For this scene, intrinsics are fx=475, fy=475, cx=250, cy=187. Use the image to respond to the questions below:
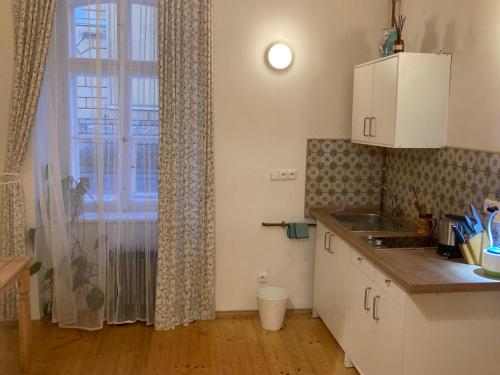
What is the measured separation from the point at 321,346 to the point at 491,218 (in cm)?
161

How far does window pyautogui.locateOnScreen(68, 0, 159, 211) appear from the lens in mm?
3375

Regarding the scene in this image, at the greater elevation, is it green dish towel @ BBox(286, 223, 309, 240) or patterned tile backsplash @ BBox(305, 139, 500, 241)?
patterned tile backsplash @ BBox(305, 139, 500, 241)

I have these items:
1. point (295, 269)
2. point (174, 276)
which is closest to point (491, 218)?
point (295, 269)

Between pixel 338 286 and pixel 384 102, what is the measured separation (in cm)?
127

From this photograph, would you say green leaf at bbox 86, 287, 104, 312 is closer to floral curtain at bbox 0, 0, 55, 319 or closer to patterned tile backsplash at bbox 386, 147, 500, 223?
floral curtain at bbox 0, 0, 55, 319

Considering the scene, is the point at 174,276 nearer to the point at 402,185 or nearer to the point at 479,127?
the point at 402,185

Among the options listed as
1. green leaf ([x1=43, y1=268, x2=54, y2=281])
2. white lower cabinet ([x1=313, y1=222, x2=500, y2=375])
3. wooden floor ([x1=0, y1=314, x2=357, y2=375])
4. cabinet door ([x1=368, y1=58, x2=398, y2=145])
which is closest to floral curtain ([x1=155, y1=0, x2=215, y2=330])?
wooden floor ([x1=0, y1=314, x2=357, y2=375])

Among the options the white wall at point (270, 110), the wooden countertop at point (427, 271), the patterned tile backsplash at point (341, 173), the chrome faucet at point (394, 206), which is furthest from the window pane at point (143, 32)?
the chrome faucet at point (394, 206)

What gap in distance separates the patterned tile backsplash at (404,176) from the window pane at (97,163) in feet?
4.97

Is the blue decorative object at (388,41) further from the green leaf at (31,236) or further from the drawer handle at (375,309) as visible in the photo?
the green leaf at (31,236)

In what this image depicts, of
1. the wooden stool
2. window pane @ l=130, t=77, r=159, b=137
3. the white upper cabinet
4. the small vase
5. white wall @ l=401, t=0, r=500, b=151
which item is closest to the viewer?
white wall @ l=401, t=0, r=500, b=151

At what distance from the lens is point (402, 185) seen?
141 inches

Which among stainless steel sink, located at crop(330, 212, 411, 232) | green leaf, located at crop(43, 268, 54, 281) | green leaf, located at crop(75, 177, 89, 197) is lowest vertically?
green leaf, located at crop(43, 268, 54, 281)

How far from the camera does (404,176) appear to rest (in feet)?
11.7
